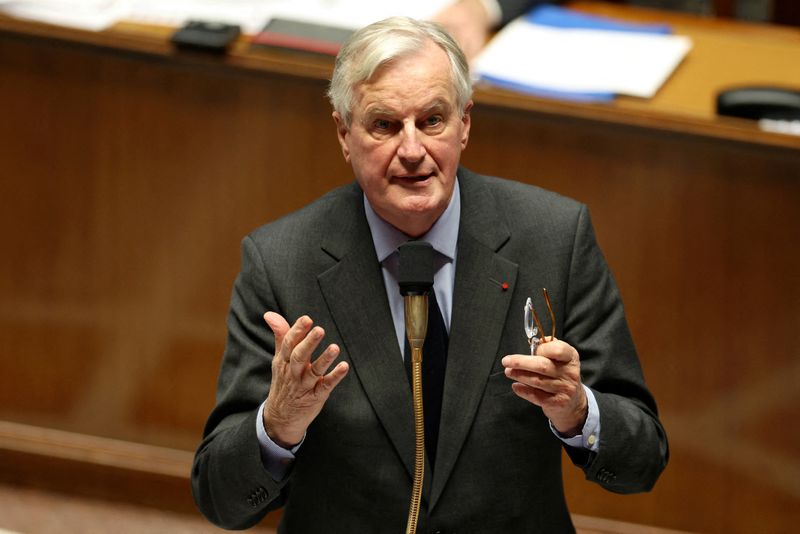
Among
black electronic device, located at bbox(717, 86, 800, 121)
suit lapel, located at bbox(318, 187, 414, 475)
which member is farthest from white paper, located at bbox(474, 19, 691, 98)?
suit lapel, located at bbox(318, 187, 414, 475)

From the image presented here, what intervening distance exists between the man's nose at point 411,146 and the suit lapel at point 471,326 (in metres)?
0.20

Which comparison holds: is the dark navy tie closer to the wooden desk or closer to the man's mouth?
the man's mouth

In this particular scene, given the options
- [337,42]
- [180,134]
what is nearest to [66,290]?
[180,134]

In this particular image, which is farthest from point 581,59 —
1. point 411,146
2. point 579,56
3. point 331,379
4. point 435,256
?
point 331,379

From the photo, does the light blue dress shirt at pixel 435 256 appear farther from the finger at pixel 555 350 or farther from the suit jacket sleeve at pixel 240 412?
the finger at pixel 555 350

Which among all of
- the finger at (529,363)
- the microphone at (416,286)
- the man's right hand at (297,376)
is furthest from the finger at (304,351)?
the finger at (529,363)

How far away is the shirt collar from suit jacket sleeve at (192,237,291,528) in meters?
0.16

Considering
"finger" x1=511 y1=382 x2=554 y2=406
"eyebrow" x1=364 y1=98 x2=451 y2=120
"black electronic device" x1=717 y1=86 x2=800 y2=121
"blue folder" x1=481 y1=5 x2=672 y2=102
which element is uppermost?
"eyebrow" x1=364 y1=98 x2=451 y2=120

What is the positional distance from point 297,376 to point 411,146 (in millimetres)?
326

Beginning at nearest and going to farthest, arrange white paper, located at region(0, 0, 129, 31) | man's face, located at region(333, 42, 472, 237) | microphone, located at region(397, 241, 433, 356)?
microphone, located at region(397, 241, 433, 356)
man's face, located at region(333, 42, 472, 237)
white paper, located at region(0, 0, 129, 31)

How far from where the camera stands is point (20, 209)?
271 cm

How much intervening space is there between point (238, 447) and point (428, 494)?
0.87 ft

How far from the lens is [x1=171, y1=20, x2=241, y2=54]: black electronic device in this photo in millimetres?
2512

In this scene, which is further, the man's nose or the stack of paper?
the stack of paper
